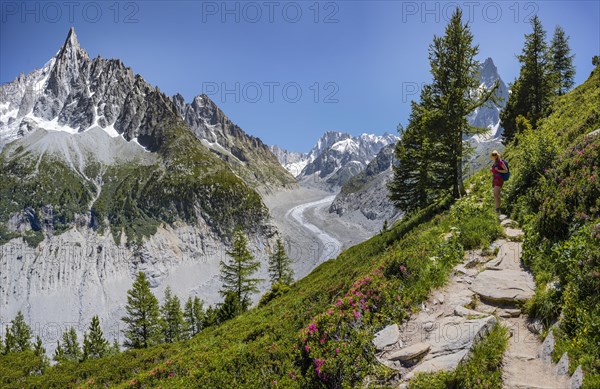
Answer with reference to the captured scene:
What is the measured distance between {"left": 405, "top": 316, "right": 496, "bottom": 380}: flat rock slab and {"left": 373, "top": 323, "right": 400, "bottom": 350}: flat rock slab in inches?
31.8

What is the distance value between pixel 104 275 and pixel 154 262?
15614 mm

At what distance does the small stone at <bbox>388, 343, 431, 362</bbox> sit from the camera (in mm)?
7105

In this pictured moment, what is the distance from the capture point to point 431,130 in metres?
20.7

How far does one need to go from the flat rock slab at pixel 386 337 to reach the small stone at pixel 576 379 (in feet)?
11.4

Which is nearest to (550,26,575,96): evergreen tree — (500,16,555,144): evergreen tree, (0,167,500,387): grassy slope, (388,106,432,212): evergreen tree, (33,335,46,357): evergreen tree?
(500,16,555,144): evergreen tree

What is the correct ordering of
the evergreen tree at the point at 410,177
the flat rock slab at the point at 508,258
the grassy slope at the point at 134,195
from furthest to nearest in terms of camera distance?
the grassy slope at the point at 134,195, the evergreen tree at the point at 410,177, the flat rock slab at the point at 508,258

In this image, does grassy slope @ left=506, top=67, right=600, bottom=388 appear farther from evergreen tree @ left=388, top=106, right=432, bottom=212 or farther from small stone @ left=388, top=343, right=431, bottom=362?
evergreen tree @ left=388, top=106, right=432, bottom=212

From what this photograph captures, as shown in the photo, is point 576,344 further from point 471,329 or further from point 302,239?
point 302,239

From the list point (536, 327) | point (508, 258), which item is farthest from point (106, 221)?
point (536, 327)

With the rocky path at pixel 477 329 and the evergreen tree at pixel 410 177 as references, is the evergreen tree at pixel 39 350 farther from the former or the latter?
the evergreen tree at pixel 410 177

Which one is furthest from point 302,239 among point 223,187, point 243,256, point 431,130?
point 431,130

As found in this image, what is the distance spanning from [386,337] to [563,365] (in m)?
3.57

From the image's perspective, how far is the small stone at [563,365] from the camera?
526 centimetres

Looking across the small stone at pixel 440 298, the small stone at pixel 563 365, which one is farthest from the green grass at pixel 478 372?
the small stone at pixel 440 298
